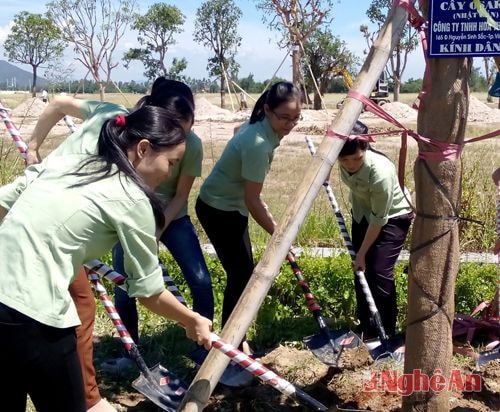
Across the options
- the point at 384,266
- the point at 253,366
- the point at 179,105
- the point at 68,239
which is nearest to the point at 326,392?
the point at 384,266

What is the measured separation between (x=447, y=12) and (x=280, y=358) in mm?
2359

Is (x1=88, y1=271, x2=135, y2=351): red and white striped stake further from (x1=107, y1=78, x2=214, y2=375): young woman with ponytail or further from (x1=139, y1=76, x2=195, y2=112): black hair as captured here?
(x1=139, y1=76, x2=195, y2=112): black hair

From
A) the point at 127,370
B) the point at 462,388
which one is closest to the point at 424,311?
the point at 462,388

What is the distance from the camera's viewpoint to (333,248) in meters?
6.13

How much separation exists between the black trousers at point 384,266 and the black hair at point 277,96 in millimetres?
1083

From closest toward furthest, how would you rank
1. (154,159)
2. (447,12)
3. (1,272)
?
(1,272), (154,159), (447,12)

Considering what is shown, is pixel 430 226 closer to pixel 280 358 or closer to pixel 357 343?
pixel 357 343

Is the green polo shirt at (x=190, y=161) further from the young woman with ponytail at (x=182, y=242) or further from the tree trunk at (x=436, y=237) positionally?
the tree trunk at (x=436, y=237)

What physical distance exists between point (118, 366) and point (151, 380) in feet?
2.07

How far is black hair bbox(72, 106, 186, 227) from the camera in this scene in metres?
2.18

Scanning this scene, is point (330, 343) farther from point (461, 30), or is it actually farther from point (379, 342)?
point (461, 30)

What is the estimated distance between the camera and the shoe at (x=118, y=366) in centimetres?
401

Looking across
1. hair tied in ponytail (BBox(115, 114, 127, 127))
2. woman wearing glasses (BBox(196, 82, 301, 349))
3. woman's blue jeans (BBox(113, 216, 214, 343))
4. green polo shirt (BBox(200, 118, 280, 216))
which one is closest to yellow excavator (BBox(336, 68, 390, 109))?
woman wearing glasses (BBox(196, 82, 301, 349))

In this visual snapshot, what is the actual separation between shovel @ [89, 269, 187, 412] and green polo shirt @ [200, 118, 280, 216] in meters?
0.86
